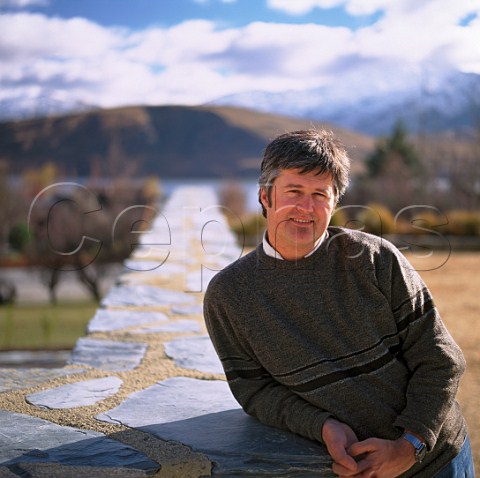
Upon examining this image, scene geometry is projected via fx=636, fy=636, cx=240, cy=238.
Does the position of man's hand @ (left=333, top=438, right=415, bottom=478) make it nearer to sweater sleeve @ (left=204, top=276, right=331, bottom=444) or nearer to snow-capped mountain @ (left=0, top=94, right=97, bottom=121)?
sweater sleeve @ (left=204, top=276, right=331, bottom=444)

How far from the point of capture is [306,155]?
1311 millimetres

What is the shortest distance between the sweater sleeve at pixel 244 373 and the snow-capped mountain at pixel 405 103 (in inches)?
563

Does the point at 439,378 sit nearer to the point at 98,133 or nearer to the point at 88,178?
the point at 88,178

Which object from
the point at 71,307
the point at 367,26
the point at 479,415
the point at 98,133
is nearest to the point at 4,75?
the point at 98,133

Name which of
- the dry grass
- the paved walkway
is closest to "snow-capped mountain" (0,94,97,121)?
the dry grass

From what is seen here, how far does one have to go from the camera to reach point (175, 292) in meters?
3.19

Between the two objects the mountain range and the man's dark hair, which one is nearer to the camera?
the man's dark hair

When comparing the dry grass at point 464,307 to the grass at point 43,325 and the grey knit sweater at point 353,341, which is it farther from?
the grass at point 43,325

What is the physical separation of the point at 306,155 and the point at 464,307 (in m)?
4.47

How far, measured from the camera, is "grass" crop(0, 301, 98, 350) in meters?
7.55

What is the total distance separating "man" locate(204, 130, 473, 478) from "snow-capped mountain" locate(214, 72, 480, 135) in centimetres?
1423

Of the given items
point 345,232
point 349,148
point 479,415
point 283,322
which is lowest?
point 479,415

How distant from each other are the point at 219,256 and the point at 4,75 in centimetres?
2343

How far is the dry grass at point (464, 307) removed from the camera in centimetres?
324
